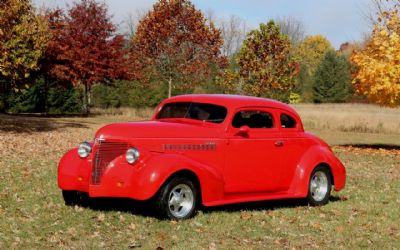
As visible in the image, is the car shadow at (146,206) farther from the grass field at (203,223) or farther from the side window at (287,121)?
the side window at (287,121)

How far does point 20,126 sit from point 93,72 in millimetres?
12492

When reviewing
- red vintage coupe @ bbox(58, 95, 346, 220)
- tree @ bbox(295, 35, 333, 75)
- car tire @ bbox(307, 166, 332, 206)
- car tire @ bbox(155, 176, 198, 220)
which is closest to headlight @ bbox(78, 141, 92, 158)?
red vintage coupe @ bbox(58, 95, 346, 220)

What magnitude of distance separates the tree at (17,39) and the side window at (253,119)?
16.1m

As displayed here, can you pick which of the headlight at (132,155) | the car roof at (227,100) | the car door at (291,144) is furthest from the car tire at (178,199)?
the car door at (291,144)

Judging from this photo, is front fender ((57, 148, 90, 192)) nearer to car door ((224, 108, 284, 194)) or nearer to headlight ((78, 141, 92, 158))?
headlight ((78, 141, 92, 158))

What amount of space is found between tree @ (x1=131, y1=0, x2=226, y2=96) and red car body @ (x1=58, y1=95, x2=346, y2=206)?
101ft

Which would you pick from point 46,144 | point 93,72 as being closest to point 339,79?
point 93,72

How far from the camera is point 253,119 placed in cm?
941

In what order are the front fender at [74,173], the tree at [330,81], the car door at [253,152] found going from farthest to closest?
the tree at [330,81] < the car door at [253,152] < the front fender at [74,173]

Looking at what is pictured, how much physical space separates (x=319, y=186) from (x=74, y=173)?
4297 mm

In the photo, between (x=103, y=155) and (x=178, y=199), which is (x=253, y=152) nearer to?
(x=178, y=199)

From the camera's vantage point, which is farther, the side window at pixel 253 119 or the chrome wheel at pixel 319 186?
the chrome wheel at pixel 319 186

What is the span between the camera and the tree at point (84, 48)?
39594 mm

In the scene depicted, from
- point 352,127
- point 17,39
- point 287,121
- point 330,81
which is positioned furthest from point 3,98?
point 330,81
